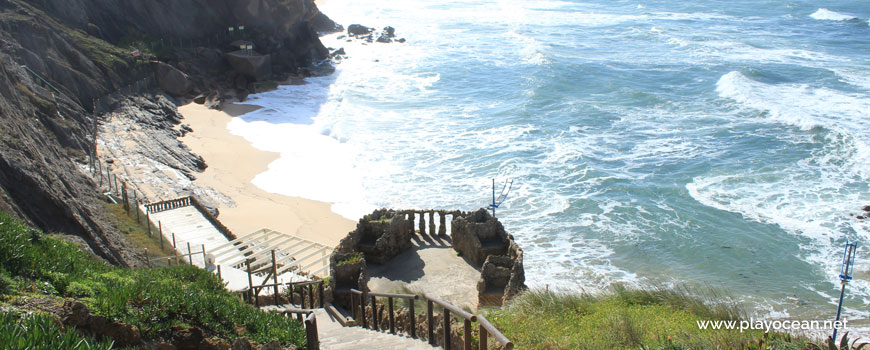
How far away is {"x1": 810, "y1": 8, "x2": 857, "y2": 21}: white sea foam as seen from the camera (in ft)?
241

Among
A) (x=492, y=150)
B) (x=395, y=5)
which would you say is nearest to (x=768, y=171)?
(x=492, y=150)

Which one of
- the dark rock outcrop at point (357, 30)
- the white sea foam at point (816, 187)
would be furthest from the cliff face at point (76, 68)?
the white sea foam at point (816, 187)

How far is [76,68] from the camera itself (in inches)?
1428

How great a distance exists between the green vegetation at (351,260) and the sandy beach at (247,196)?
295 inches

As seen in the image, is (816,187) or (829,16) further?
(829,16)

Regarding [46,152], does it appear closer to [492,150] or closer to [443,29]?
[492,150]

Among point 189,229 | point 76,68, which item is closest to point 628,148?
point 189,229

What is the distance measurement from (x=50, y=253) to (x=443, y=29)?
78.7 m

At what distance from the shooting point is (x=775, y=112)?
1578 inches

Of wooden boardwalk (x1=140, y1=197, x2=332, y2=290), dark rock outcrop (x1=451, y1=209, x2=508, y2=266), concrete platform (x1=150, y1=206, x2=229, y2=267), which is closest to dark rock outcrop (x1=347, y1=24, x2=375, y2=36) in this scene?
wooden boardwalk (x1=140, y1=197, x2=332, y2=290)

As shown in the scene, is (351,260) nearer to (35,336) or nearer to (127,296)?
(127,296)

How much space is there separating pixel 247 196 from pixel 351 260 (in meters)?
13.7

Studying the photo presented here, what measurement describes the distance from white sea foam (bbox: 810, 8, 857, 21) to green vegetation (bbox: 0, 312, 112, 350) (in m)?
85.9

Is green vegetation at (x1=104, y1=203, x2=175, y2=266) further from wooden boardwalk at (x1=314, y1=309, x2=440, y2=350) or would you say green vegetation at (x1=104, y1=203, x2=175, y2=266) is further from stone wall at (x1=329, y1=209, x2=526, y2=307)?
wooden boardwalk at (x1=314, y1=309, x2=440, y2=350)
